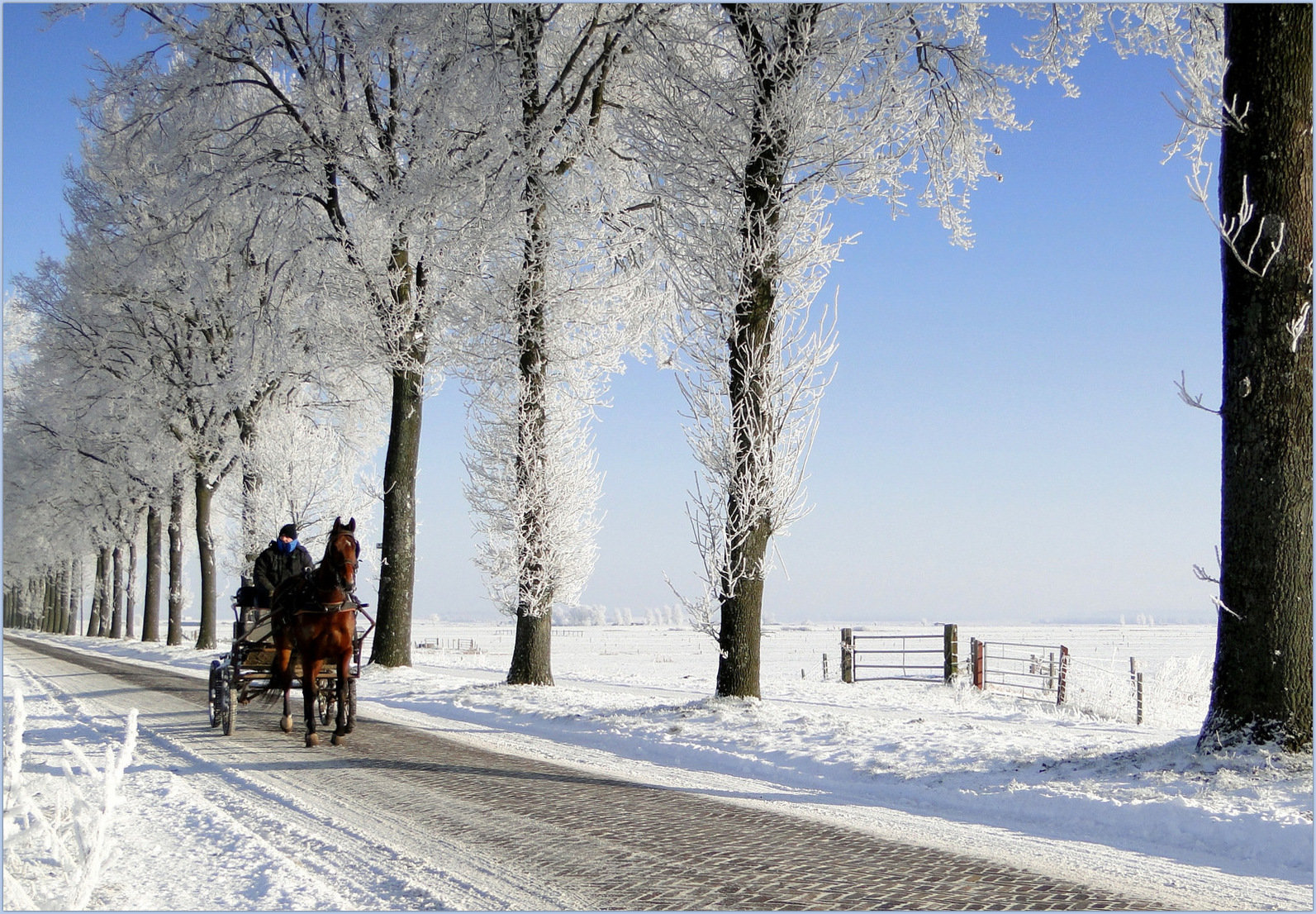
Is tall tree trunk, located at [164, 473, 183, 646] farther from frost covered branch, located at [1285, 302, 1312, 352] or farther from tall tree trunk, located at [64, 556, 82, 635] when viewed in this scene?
frost covered branch, located at [1285, 302, 1312, 352]

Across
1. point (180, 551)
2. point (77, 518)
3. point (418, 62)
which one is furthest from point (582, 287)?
point (77, 518)

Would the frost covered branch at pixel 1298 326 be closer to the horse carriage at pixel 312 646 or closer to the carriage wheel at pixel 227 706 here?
the horse carriage at pixel 312 646

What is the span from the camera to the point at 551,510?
18.1 metres

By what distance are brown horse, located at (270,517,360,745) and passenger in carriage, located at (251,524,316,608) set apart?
1040 millimetres

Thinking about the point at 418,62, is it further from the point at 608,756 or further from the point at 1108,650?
the point at 1108,650

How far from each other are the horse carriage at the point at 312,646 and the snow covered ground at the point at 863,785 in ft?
4.86

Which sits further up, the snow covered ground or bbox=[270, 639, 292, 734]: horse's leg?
bbox=[270, 639, 292, 734]: horse's leg

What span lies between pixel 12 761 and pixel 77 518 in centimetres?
4891

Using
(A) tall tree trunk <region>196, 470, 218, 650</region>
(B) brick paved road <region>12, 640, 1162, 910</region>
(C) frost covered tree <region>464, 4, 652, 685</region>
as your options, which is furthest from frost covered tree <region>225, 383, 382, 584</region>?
(B) brick paved road <region>12, 640, 1162, 910</region>

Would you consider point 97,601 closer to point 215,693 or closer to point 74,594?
point 74,594

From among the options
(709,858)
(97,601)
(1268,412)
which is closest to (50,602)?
(97,601)

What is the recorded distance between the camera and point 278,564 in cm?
1209

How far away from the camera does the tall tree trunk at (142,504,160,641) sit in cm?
4003

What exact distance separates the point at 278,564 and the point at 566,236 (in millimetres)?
8239
